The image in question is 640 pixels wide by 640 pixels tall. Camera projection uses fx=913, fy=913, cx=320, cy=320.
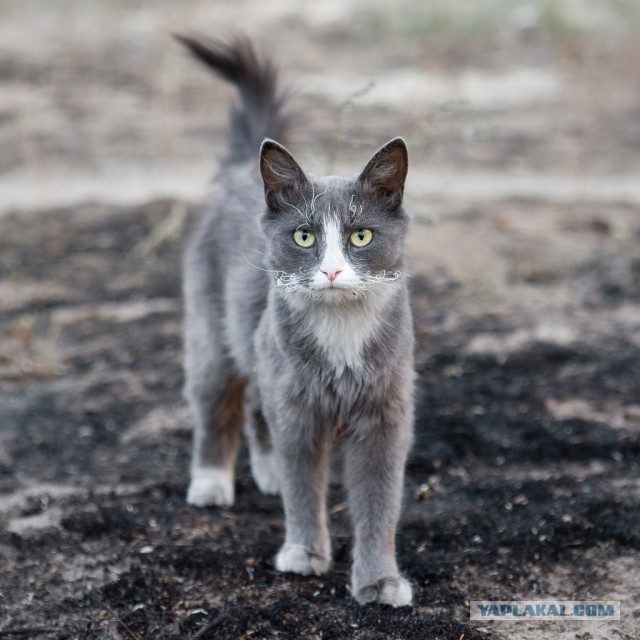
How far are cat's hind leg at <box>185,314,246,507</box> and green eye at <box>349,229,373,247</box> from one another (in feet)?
4.15

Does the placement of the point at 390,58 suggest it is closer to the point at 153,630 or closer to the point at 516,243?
the point at 516,243

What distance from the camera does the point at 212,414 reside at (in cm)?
397

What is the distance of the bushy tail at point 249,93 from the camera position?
4.16m

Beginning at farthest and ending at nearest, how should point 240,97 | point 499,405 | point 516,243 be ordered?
point 516,243 → point 499,405 → point 240,97

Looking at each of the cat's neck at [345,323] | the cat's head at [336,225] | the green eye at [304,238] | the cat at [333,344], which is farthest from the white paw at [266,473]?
the green eye at [304,238]

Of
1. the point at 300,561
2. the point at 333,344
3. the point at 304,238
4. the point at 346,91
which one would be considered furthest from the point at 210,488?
the point at 346,91

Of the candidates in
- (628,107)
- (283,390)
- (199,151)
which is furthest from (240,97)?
(628,107)

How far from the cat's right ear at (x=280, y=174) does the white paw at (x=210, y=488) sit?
1449 millimetres

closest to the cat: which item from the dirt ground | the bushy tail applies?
the dirt ground

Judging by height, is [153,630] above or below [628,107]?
below

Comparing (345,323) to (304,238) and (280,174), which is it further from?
(280,174)

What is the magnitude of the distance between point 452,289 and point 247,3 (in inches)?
480

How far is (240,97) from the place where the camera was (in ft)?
14.0

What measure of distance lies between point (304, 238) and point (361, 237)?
180mm
